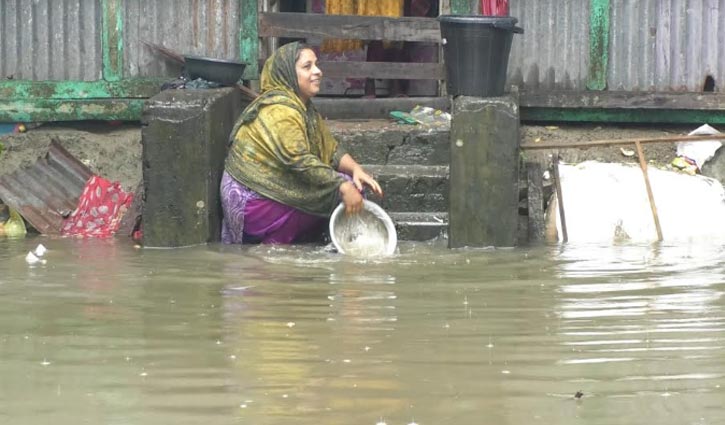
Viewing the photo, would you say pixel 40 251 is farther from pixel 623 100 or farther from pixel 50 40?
pixel 623 100

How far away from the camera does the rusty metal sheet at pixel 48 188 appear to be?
1021 cm

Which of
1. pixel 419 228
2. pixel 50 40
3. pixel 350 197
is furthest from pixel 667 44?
pixel 50 40

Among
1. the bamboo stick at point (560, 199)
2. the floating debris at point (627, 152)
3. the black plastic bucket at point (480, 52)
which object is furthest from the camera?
the floating debris at point (627, 152)

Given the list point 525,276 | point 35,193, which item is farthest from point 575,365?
Answer: point 35,193

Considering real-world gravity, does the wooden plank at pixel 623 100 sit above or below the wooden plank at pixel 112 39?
below

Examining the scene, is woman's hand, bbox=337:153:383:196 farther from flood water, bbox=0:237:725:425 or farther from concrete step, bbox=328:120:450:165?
concrete step, bbox=328:120:450:165

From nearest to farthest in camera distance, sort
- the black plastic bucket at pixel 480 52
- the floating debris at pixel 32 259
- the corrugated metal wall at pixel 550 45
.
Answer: the floating debris at pixel 32 259 < the black plastic bucket at pixel 480 52 < the corrugated metal wall at pixel 550 45

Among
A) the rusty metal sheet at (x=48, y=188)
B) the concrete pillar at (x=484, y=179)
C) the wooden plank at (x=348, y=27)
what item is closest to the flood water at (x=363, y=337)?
the concrete pillar at (x=484, y=179)

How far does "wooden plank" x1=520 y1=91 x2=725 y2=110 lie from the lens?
1105 cm

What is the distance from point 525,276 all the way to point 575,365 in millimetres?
2325

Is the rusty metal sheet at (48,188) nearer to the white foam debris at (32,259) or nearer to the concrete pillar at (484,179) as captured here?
the white foam debris at (32,259)

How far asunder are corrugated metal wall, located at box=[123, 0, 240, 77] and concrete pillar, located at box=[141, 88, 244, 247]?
1.82 m

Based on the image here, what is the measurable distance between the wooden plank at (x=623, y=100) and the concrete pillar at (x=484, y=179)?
178 centimetres

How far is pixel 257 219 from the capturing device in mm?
9492
